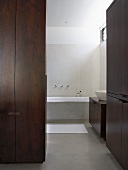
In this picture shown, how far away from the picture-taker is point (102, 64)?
655cm

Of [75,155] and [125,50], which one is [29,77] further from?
[75,155]

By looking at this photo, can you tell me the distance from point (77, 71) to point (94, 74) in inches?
20.6

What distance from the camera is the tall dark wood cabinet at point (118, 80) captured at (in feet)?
8.48

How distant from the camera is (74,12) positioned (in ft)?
17.4

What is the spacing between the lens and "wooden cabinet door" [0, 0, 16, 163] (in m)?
2.93

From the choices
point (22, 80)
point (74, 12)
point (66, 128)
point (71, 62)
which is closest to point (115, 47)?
point (22, 80)

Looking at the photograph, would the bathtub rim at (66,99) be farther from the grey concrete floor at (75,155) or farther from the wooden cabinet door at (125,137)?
the wooden cabinet door at (125,137)

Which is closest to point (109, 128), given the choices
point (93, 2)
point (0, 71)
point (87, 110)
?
point (0, 71)

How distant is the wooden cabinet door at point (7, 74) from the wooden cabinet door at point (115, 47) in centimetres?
135

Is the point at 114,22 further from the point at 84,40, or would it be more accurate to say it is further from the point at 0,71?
the point at 84,40

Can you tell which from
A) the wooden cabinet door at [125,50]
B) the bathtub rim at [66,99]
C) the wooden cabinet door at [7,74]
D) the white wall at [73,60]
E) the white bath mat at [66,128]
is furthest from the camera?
the white wall at [73,60]

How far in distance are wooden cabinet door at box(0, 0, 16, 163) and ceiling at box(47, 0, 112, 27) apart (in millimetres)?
1842

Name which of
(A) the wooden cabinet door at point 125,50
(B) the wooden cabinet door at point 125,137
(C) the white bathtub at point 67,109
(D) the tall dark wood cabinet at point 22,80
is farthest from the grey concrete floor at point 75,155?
(C) the white bathtub at point 67,109

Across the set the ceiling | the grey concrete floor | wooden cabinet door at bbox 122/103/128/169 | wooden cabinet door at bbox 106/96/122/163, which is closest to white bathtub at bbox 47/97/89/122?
the grey concrete floor
